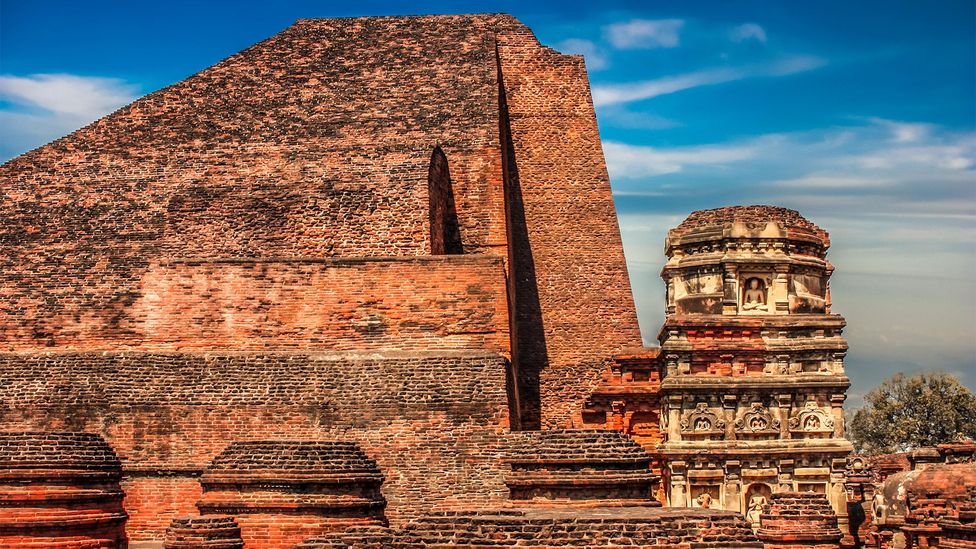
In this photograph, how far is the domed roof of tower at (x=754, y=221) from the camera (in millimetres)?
16078

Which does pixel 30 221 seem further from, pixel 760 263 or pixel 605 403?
pixel 760 263

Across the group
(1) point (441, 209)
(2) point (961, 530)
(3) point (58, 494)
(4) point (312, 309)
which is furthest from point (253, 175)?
(2) point (961, 530)

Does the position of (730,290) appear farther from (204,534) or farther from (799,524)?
(204,534)

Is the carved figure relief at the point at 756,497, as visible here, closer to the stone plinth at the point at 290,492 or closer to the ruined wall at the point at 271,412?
the ruined wall at the point at 271,412

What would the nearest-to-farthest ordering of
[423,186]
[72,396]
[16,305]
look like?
[72,396] < [16,305] < [423,186]

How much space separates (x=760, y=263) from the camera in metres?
15.9

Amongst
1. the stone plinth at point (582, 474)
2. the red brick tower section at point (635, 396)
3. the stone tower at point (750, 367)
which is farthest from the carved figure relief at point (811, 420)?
the stone plinth at point (582, 474)

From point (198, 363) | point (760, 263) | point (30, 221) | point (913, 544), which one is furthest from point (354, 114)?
point (913, 544)

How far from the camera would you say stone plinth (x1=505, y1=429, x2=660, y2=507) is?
39.9 ft

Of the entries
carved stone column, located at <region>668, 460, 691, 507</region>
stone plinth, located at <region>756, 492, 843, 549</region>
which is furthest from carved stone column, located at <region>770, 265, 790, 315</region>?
stone plinth, located at <region>756, 492, 843, 549</region>

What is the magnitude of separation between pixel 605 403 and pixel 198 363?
16.8 feet

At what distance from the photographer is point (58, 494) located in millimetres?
13430

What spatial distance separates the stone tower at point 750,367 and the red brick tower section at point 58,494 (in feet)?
20.0

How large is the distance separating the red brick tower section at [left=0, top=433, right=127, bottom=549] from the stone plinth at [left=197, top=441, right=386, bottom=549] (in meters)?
1.37
